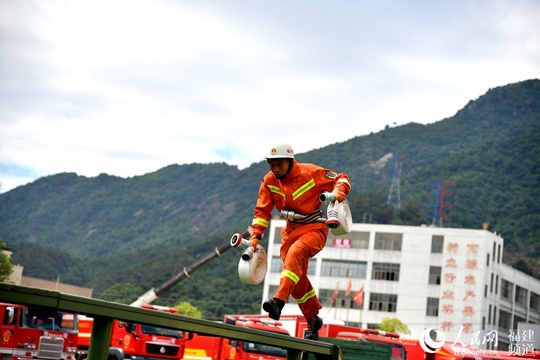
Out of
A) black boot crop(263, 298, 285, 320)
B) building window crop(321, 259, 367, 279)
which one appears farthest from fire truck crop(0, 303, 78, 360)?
building window crop(321, 259, 367, 279)

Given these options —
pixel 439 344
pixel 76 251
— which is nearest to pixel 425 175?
Answer: pixel 76 251

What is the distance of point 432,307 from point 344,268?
32.1 feet

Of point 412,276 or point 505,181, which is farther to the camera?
point 505,181

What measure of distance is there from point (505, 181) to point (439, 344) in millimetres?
144939

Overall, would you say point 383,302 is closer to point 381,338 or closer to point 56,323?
point 381,338

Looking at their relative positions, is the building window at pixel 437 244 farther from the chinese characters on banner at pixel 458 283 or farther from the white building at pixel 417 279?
the chinese characters on banner at pixel 458 283

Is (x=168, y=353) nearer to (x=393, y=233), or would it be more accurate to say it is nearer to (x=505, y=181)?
(x=393, y=233)

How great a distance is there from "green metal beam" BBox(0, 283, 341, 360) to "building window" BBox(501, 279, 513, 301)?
300ft

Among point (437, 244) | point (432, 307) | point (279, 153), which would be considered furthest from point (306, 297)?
point (432, 307)

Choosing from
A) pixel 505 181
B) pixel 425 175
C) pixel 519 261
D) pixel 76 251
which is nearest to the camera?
pixel 519 261

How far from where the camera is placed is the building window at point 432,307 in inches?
3450

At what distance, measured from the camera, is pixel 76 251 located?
645ft

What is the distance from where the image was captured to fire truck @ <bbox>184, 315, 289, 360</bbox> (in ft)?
76.0

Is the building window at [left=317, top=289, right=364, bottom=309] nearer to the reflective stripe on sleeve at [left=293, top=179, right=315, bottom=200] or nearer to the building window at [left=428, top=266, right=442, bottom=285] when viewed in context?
the building window at [left=428, top=266, right=442, bottom=285]
